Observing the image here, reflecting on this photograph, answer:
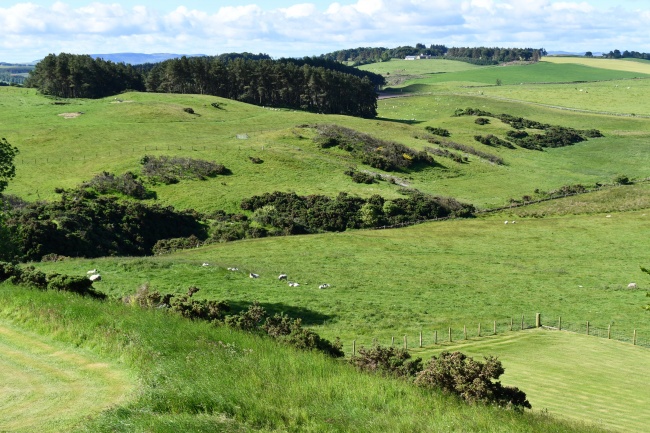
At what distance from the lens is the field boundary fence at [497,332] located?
105 ft

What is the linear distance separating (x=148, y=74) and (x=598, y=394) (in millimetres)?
163689

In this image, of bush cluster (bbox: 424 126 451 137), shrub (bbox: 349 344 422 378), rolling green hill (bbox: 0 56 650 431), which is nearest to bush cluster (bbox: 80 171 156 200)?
rolling green hill (bbox: 0 56 650 431)

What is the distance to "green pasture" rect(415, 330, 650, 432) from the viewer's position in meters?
22.0

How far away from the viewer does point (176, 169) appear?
79.9 metres

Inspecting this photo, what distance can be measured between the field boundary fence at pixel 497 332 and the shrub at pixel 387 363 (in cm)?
1060

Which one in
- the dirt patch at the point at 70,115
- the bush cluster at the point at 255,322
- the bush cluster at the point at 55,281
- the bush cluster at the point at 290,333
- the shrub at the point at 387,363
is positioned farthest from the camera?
the dirt patch at the point at 70,115

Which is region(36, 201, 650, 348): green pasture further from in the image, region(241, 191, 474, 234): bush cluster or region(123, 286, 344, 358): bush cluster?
region(123, 286, 344, 358): bush cluster

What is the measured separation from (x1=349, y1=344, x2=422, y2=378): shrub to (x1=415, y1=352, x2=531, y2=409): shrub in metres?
1.03

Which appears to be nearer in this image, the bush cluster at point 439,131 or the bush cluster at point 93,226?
the bush cluster at point 93,226

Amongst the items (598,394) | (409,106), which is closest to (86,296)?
(598,394)

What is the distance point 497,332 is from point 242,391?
23.9 meters

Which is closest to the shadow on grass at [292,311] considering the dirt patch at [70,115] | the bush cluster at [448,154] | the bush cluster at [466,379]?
the bush cluster at [466,379]

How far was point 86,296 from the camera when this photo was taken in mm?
24672

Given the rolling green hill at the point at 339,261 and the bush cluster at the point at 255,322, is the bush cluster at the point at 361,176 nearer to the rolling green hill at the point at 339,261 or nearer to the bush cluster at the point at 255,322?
the rolling green hill at the point at 339,261
